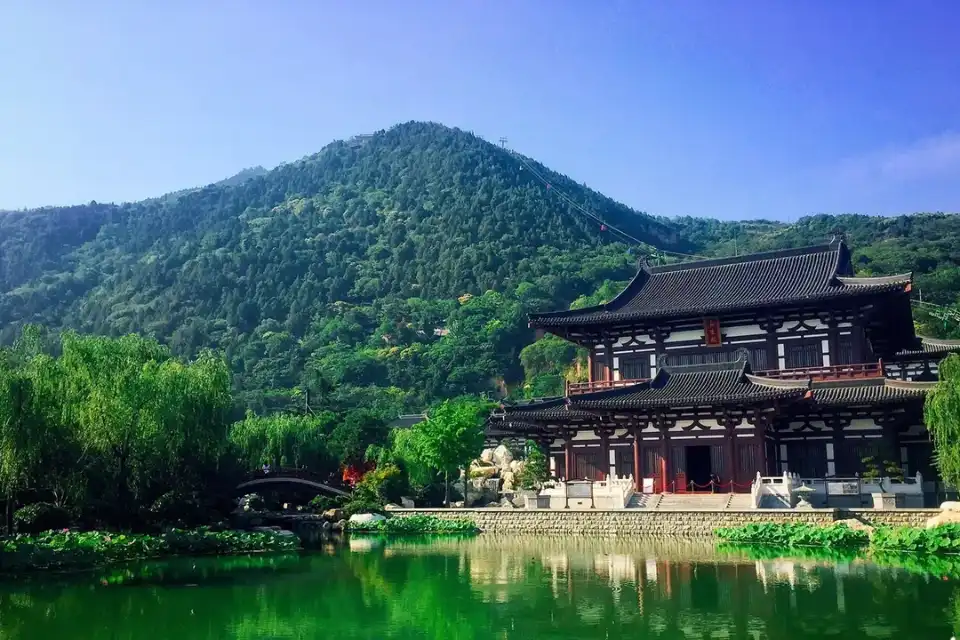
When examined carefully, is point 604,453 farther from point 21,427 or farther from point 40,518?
point 21,427

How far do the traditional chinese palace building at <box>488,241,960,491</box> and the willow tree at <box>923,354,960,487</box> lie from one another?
14.0ft

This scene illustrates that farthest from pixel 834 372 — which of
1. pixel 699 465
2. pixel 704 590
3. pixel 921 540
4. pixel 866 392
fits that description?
pixel 704 590

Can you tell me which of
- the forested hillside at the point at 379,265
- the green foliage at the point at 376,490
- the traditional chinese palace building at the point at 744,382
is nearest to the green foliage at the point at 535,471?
the traditional chinese palace building at the point at 744,382

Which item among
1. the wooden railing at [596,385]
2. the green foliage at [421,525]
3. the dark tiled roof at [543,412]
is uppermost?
the wooden railing at [596,385]

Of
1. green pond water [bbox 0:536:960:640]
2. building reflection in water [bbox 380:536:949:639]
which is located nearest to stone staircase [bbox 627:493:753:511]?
building reflection in water [bbox 380:536:949:639]

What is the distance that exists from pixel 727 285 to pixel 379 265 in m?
114

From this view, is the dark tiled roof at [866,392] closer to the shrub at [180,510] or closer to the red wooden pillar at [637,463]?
the red wooden pillar at [637,463]

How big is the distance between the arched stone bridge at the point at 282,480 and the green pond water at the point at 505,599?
1825 centimetres

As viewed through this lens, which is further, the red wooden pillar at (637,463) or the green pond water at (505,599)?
the red wooden pillar at (637,463)

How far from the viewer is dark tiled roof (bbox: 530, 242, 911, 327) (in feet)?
109

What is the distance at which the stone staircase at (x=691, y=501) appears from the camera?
28.8m

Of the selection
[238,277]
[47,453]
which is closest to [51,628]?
[47,453]

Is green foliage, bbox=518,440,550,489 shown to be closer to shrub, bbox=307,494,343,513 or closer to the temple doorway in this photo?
the temple doorway

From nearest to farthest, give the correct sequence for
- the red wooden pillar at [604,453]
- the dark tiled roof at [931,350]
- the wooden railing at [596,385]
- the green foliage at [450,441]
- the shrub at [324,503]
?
the dark tiled roof at [931,350] → the red wooden pillar at [604,453] → the wooden railing at [596,385] → the green foliage at [450,441] → the shrub at [324,503]
